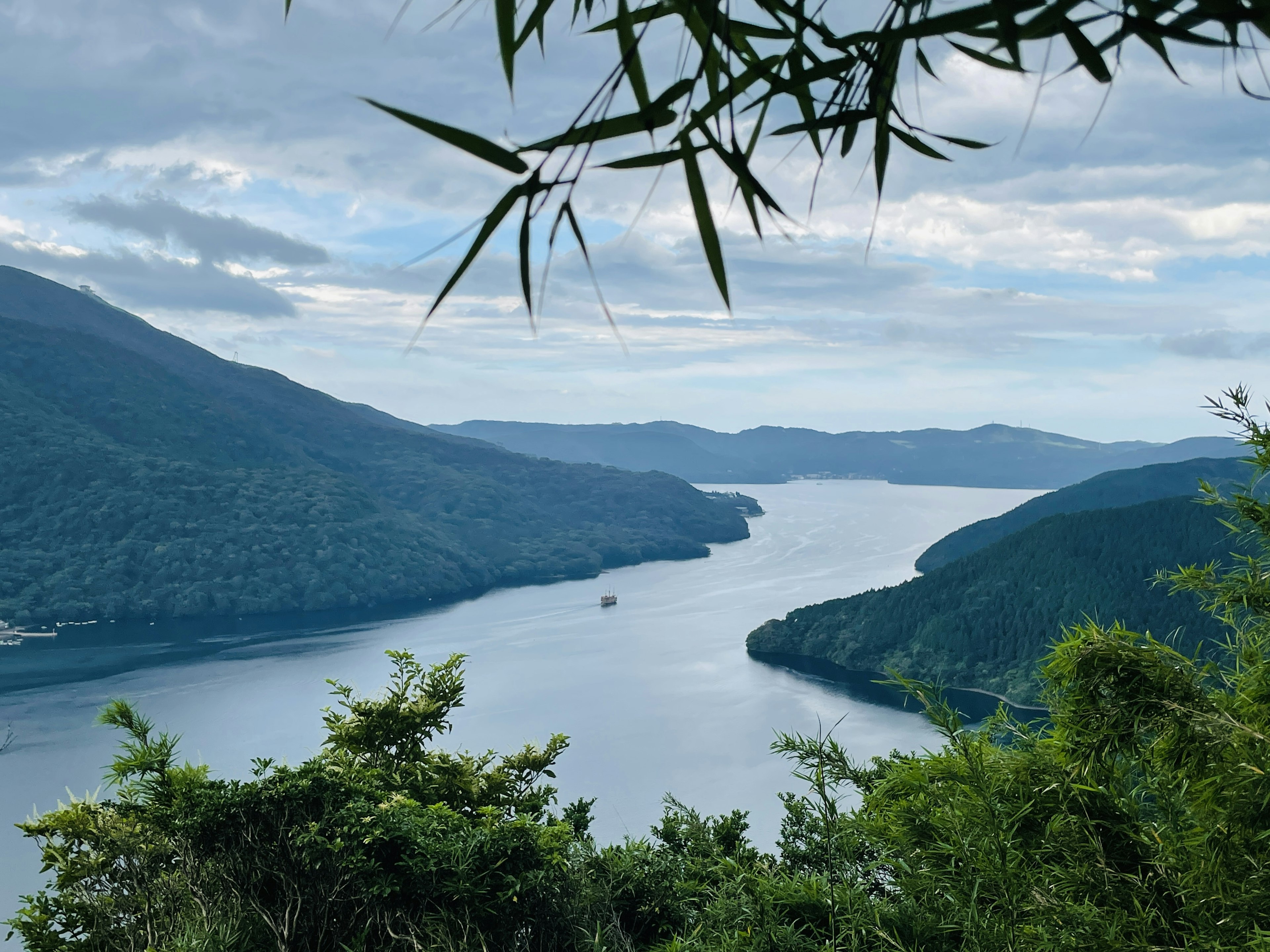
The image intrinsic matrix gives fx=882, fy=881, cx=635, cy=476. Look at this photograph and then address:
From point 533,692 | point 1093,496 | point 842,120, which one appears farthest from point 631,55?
point 1093,496

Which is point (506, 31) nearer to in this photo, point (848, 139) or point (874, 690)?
point (848, 139)

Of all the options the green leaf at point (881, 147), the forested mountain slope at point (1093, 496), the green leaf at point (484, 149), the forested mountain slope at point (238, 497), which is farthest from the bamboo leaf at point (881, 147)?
the forested mountain slope at point (1093, 496)

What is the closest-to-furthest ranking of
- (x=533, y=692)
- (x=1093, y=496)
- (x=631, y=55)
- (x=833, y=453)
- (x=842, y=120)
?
(x=631, y=55)
(x=842, y=120)
(x=533, y=692)
(x=1093, y=496)
(x=833, y=453)

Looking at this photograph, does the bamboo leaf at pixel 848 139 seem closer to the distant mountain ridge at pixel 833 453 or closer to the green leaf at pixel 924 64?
the green leaf at pixel 924 64

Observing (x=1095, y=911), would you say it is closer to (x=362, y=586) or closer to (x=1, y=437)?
(x=362, y=586)

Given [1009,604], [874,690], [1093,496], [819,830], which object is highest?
[819,830]

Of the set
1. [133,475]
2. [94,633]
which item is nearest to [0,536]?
[133,475]
